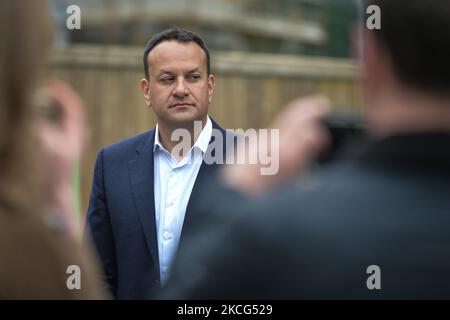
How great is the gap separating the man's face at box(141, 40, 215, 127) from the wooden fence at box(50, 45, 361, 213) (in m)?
2.49

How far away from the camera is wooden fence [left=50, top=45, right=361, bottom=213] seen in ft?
21.6

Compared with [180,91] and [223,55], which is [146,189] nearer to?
[180,91]

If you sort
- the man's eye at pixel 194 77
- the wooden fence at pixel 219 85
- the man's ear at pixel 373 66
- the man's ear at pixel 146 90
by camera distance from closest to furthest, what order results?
the man's ear at pixel 373 66 → the man's eye at pixel 194 77 → the man's ear at pixel 146 90 → the wooden fence at pixel 219 85

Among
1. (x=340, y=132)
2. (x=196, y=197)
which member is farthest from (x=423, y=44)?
(x=196, y=197)

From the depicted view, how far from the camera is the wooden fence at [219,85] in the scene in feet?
21.6

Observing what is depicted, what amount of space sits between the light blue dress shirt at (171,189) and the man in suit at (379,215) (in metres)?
2.07

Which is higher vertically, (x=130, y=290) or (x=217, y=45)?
(x=217, y=45)

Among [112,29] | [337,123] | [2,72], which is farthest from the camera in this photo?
[112,29]

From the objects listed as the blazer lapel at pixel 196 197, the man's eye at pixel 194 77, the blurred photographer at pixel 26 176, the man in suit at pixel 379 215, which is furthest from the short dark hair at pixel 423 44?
the man's eye at pixel 194 77

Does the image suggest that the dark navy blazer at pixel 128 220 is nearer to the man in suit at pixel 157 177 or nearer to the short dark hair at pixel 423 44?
the man in suit at pixel 157 177

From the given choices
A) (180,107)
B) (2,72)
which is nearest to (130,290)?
(180,107)

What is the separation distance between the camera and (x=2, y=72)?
1.31 m

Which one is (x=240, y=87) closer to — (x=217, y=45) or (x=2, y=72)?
(x=217, y=45)
